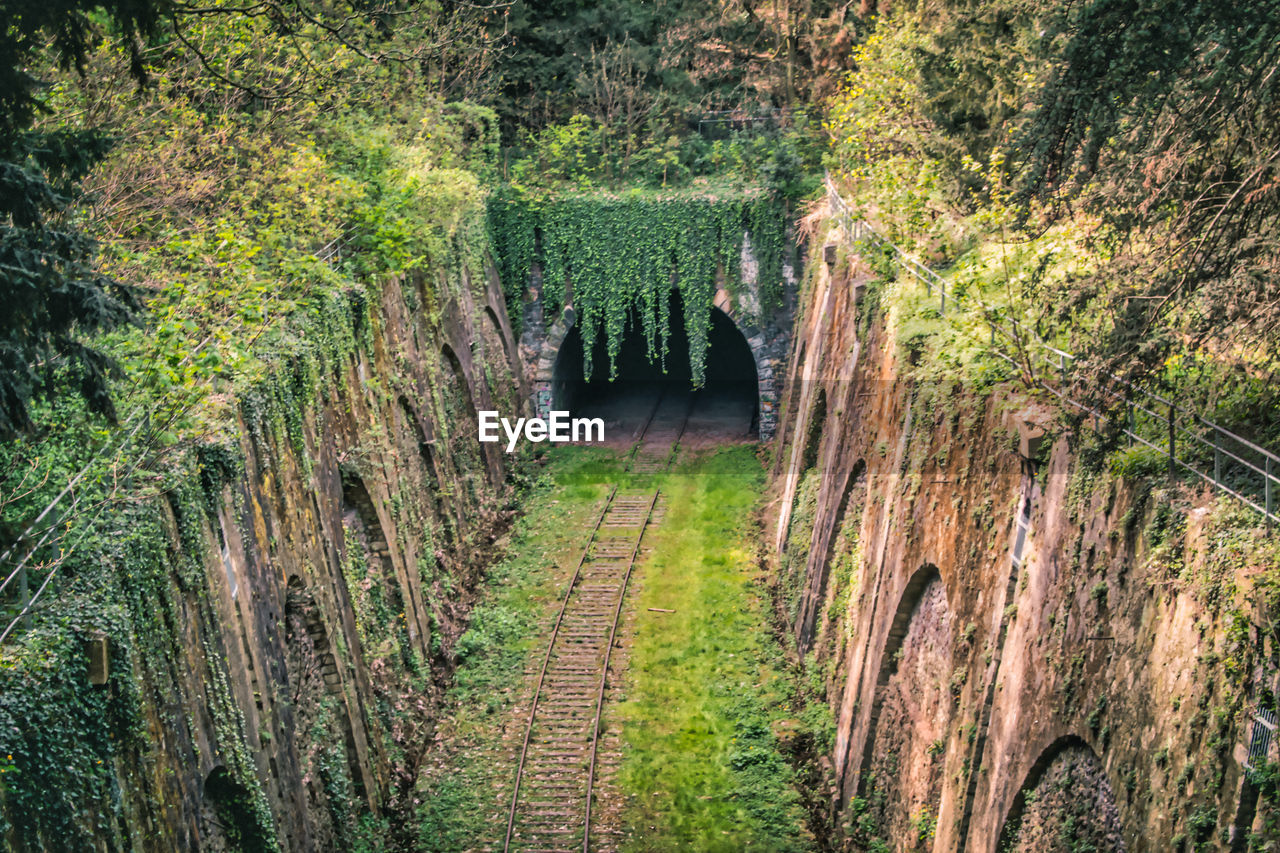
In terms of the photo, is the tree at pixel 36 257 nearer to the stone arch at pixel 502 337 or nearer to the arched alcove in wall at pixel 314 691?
the arched alcove in wall at pixel 314 691

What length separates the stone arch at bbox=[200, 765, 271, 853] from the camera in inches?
403

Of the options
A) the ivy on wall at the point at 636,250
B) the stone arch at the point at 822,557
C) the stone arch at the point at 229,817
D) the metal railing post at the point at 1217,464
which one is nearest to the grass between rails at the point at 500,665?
the stone arch at the point at 229,817

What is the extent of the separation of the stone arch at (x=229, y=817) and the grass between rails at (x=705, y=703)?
4.82 m

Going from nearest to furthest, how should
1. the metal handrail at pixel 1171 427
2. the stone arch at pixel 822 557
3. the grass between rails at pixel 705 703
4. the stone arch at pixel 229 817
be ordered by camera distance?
the metal handrail at pixel 1171 427, the stone arch at pixel 229 817, the grass between rails at pixel 705 703, the stone arch at pixel 822 557

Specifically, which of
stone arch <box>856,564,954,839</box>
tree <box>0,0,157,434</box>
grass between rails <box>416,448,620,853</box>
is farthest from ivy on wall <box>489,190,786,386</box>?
tree <box>0,0,157,434</box>

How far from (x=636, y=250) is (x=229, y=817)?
19.5 metres

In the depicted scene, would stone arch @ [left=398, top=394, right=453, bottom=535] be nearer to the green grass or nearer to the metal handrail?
the green grass

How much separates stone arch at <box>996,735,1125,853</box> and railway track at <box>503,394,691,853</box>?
6.37m

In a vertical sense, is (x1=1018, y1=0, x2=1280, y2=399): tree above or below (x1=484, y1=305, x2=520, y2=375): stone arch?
above

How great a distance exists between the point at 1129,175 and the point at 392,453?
41.5 feet

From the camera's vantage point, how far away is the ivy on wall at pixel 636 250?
Answer: 89.4 ft

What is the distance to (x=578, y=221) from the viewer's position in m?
27.8

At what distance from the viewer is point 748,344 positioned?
28.5m

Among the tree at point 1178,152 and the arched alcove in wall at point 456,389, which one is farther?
the arched alcove in wall at point 456,389
